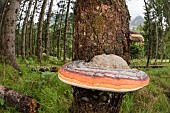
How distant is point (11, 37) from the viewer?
707 cm

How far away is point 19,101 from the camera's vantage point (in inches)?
142

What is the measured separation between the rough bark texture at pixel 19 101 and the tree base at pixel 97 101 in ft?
4.32

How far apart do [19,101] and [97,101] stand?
69.6 inches

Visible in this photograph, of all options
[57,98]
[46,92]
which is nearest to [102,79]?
[57,98]

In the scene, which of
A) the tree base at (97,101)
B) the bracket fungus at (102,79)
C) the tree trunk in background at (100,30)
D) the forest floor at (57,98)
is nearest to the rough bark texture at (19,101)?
the forest floor at (57,98)

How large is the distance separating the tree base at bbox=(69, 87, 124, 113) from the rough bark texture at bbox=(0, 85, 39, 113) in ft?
4.32

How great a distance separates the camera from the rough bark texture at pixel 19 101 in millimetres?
3525

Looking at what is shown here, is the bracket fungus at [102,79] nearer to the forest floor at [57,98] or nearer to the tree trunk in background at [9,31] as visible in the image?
the forest floor at [57,98]

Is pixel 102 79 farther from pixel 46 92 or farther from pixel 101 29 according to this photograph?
pixel 46 92

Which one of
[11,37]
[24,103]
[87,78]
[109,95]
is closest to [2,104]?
[24,103]

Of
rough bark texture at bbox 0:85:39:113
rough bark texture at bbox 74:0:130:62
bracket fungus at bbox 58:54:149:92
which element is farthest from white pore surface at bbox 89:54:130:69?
rough bark texture at bbox 0:85:39:113

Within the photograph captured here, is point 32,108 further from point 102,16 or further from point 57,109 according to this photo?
point 102,16

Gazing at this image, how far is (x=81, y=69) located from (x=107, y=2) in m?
Answer: 1.03

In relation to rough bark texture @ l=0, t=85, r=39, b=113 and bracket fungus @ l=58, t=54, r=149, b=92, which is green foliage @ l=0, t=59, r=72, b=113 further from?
bracket fungus @ l=58, t=54, r=149, b=92
